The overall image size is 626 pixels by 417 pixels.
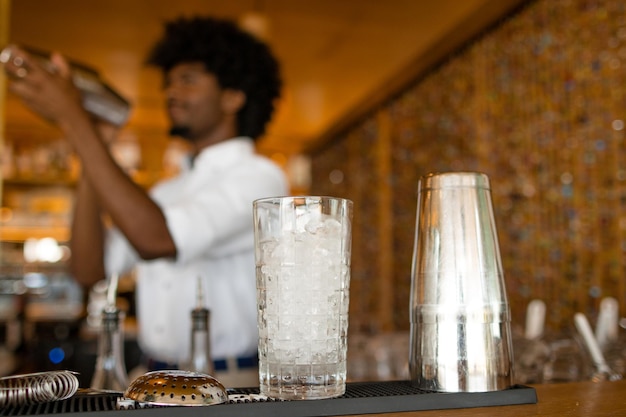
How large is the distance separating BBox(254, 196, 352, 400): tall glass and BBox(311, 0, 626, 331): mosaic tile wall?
1283mm

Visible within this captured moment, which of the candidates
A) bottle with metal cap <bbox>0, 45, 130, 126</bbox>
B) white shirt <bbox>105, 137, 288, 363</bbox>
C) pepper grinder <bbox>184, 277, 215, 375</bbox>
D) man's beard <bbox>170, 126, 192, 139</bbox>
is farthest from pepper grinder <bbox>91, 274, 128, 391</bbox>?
man's beard <bbox>170, 126, 192, 139</bbox>

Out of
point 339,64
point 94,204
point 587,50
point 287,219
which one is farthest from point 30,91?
point 339,64

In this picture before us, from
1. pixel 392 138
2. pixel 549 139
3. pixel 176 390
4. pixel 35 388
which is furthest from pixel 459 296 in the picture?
pixel 392 138

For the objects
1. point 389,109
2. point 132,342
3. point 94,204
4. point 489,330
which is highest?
point 389,109

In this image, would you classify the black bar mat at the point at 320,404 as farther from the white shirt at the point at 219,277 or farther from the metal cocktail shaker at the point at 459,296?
the white shirt at the point at 219,277

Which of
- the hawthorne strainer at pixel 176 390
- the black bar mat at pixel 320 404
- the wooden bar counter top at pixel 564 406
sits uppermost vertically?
the hawthorne strainer at pixel 176 390

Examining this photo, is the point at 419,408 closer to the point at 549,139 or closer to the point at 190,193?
the point at 190,193

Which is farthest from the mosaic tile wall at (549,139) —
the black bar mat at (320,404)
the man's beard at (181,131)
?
the black bar mat at (320,404)

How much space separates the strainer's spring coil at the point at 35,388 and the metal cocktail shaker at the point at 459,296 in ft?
1.06

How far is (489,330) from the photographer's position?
2.23 feet

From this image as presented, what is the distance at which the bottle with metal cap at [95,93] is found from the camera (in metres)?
1.38

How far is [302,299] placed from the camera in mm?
621

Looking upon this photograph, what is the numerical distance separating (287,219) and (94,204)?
50.6 inches

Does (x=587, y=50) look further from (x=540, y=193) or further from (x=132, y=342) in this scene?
(x=132, y=342)
